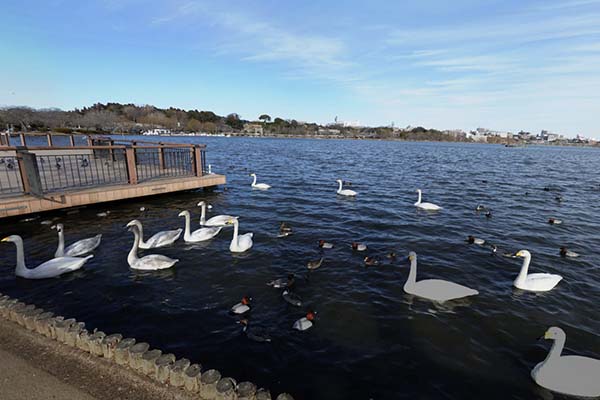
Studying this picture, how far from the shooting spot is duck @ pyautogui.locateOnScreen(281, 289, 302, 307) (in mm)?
7078

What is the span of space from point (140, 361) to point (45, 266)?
5.99 metres

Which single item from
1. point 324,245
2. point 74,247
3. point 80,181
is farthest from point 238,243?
point 80,181

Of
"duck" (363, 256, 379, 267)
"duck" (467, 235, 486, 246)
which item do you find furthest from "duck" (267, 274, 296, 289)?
"duck" (467, 235, 486, 246)

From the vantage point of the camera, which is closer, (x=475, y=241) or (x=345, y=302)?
(x=345, y=302)

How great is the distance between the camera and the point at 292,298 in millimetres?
7211

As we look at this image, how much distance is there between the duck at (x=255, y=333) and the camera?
588cm

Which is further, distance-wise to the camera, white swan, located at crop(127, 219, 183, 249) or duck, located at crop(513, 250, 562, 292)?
white swan, located at crop(127, 219, 183, 249)

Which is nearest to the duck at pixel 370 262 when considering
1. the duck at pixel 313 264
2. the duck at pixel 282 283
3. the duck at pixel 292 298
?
the duck at pixel 313 264

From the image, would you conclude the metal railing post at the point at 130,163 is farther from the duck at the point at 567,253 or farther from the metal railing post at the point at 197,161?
the duck at the point at 567,253

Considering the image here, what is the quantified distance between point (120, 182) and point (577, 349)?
1863cm

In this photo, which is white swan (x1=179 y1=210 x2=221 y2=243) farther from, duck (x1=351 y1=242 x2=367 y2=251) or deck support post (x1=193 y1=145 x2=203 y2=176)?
deck support post (x1=193 y1=145 x2=203 y2=176)

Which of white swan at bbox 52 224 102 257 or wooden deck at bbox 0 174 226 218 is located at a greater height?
wooden deck at bbox 0 174 226 218

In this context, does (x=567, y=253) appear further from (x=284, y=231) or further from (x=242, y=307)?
(x=242, y=307)

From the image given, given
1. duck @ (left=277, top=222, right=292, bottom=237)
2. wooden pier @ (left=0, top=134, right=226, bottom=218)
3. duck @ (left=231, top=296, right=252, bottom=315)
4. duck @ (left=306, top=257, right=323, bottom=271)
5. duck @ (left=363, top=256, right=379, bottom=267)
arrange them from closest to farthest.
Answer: duck @ (left=231, top=296, right=252, bottom=315)
duck @ (left=306, top=257, right=323, bottom=271)
duck @ (left=363, top=256, right=379, bottom=267)
wooden pier @ (left=0, top=134, right=226, bottom=218)
duck @ (left=277, top=222, right=292, bottom=237)
